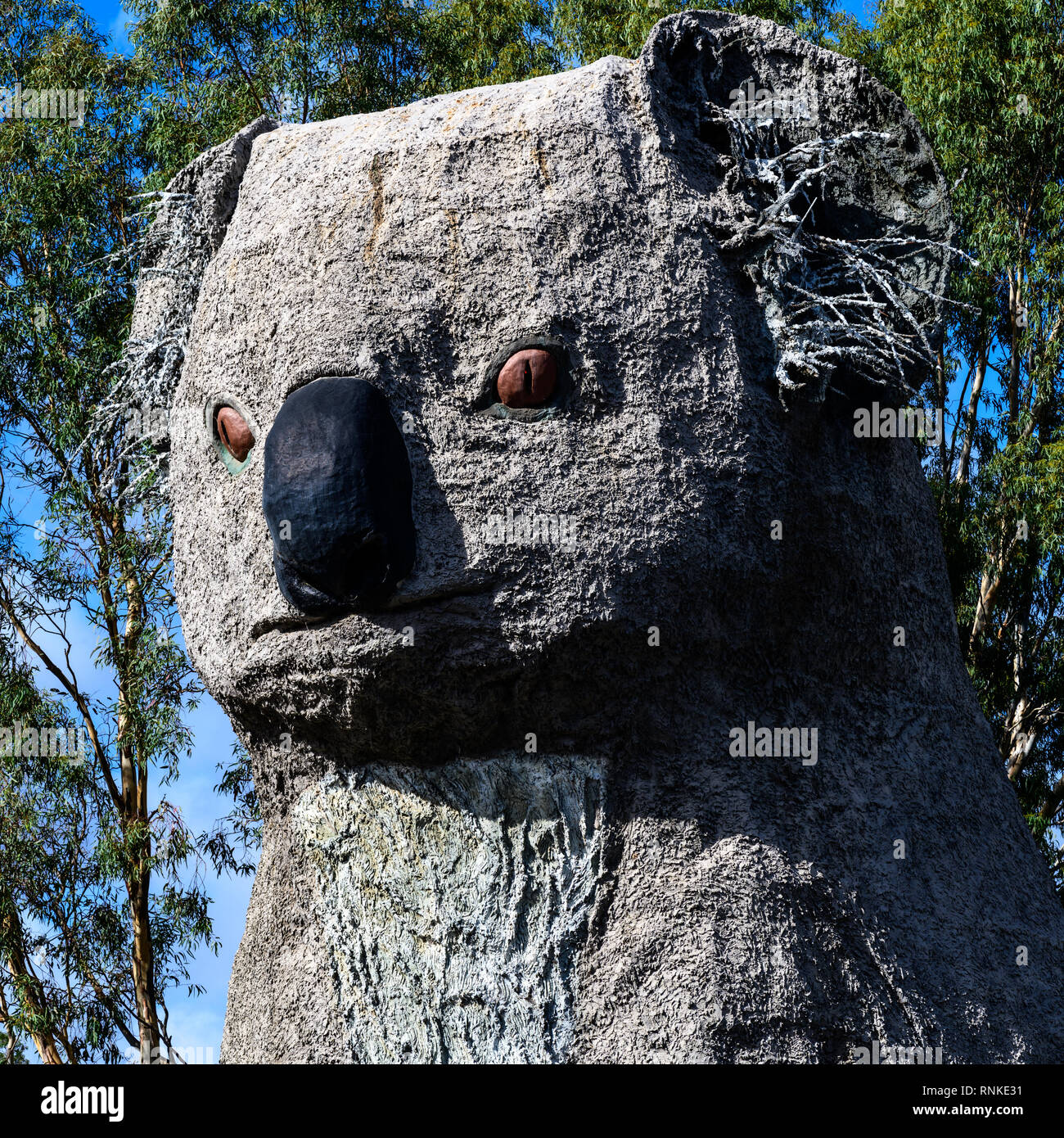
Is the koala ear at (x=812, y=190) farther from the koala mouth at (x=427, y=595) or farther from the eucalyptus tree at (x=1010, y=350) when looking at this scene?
the eucalyptus tree at (x=1010, y=350)

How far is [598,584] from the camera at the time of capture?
3287mm

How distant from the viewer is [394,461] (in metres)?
3.29

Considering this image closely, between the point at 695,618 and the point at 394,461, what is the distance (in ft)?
2.62

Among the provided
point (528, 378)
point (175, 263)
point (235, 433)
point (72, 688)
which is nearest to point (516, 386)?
point (528, 378)

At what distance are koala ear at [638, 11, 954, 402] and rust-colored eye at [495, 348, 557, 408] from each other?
0.57 metres

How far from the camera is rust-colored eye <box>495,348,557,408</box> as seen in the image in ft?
10.9

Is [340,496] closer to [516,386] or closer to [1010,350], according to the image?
[516,386]

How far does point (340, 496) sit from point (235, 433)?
23.8 inches

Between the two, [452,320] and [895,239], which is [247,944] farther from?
[895,239]

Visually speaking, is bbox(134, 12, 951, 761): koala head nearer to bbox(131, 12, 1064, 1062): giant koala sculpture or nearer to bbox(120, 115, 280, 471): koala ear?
bbox(131, 12, 1064, 1062): giant koala sculpture

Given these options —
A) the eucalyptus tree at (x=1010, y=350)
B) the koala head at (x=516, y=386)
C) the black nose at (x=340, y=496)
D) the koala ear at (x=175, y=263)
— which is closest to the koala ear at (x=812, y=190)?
the koala head at (x=516, y=386)

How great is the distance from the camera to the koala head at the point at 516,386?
130 inches

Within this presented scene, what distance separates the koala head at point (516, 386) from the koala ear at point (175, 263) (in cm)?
37

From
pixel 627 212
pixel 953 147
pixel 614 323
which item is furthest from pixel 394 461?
pixel 953 147
